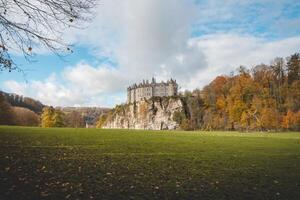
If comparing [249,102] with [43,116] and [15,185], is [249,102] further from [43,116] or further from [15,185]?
[15,185]

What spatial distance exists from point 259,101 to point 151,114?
290ft

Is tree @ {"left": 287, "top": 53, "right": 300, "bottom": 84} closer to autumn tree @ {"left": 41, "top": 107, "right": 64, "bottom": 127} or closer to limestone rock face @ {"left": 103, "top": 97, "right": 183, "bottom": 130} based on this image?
limestone rock face @ {"left": 103, "top": 97, "right": 183, "bottom": 130}

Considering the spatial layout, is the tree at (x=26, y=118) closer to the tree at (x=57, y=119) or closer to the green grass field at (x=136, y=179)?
the tree at (x=57, y=119)

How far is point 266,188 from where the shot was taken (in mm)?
11336

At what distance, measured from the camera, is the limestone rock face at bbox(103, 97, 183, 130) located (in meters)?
164

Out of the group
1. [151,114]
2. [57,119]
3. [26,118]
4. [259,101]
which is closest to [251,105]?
[259,101]

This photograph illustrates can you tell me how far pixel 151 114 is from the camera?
174 meters

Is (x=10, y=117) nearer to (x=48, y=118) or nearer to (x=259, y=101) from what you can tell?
(x=48, y=118)

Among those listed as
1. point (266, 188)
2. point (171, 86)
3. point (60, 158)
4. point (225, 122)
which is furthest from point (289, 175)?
point (171, 86)

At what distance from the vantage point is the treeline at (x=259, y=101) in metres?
86.0

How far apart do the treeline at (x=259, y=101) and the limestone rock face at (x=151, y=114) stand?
43.9 metres

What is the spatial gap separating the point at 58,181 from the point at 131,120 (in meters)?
177

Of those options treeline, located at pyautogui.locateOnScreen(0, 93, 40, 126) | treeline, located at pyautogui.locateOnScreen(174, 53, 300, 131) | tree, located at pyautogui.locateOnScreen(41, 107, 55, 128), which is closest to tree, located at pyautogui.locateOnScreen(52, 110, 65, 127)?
tree, located at pyautogui.locateOnScreen(41, 107, 55, 128)

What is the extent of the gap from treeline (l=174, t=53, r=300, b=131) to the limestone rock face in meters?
43.9
